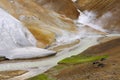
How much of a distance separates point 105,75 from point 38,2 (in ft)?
84.0

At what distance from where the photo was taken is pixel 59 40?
3562 cm

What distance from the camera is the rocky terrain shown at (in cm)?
2368

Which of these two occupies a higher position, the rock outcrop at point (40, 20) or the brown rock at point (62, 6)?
the brown rock at point (62, 6)

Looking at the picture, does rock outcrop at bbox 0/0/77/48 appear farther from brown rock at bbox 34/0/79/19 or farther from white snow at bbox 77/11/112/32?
white snow at bbox 77/11/112/32

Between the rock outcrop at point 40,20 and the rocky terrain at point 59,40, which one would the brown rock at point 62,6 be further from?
the rock outcrop at point 40,20

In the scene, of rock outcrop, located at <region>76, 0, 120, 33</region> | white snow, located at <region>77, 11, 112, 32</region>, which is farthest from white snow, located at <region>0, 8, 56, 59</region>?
rock outcrop, located at <region>76, 0, 120, 33</region>

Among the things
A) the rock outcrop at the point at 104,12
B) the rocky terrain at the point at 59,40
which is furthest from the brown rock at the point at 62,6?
the rock outcrop at the point at 104,12

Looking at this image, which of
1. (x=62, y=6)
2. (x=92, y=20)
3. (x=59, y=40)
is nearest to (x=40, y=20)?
(x=59, y=40)

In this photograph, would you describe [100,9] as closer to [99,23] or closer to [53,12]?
[99,23]

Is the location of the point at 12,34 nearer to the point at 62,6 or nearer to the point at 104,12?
the point at 62,6

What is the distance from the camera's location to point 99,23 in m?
43.7

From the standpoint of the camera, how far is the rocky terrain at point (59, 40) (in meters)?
23.7

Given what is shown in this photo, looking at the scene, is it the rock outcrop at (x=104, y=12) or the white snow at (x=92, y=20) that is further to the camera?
the white snow at (x=92, y=20)

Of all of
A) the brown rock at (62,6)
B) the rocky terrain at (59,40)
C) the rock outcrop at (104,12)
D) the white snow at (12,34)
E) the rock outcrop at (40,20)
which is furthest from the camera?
the brown rock at (62,6)
